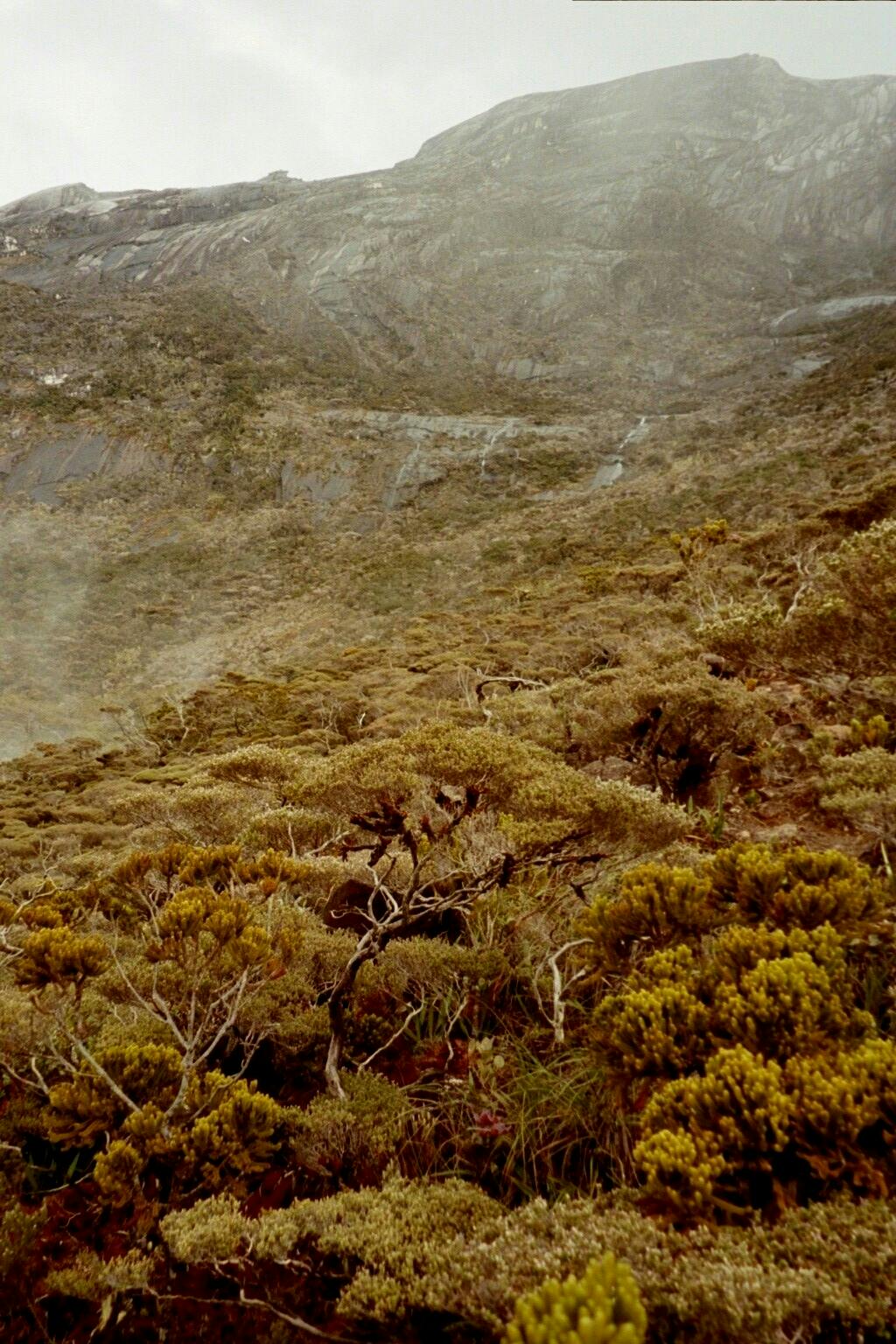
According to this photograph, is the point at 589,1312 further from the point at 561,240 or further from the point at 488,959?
the point at 561,240

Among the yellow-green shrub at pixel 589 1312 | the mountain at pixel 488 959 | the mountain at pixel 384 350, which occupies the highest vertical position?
the mountain at pixel 384 350

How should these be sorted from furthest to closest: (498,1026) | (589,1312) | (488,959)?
(488,959)
(498,1026)
(589,1312)

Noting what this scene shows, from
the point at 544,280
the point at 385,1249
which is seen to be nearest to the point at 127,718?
the point at 385,1249

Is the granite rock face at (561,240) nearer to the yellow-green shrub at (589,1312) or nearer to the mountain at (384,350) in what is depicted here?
the mountain at (384,350)

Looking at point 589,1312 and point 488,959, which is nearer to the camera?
point 589,1312

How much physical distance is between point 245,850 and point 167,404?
223 feet

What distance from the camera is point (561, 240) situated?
91.1 m

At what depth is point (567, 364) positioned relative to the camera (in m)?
72.7

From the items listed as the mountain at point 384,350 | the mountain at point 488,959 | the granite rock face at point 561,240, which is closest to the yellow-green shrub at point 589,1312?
the mountain at point 488,959

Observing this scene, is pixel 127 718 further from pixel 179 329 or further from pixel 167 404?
pixel 179 329

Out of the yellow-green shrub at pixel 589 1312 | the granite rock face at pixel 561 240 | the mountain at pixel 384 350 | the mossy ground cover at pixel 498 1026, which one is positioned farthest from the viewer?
the granite rock face at pixel 561 240

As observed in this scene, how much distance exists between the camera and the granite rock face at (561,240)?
76938 millimetres

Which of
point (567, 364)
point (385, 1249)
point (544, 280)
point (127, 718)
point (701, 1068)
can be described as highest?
point (544, 280)

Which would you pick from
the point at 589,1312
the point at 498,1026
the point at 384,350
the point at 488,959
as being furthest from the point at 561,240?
the point at 589,1312
